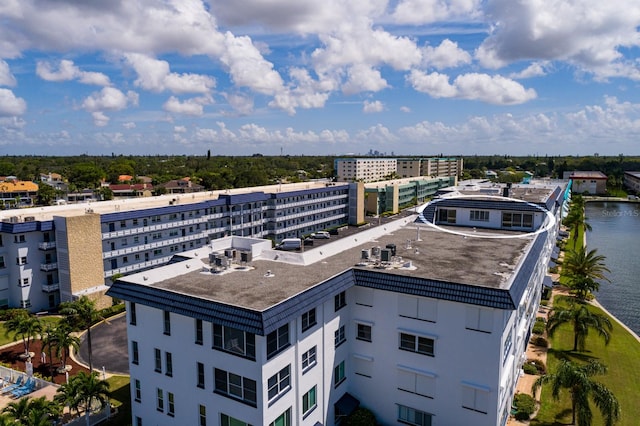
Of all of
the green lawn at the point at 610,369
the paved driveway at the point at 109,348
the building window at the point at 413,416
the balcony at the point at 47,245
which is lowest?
the paved driveway at the point at 109,348

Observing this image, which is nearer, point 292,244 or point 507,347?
point 507,347

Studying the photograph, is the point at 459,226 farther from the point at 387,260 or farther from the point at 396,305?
the point at 396,305

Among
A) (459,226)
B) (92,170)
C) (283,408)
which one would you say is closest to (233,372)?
(283,408)

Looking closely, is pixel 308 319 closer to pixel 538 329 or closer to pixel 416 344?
pixel 416 344

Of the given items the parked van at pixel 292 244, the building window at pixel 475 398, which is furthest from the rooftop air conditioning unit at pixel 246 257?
the building window at pixel 475 398

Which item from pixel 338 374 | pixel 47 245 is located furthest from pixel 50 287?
pixel 338 374

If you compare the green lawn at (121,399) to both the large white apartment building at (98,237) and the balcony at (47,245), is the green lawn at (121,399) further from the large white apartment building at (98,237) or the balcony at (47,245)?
the balcony at (47,245)
